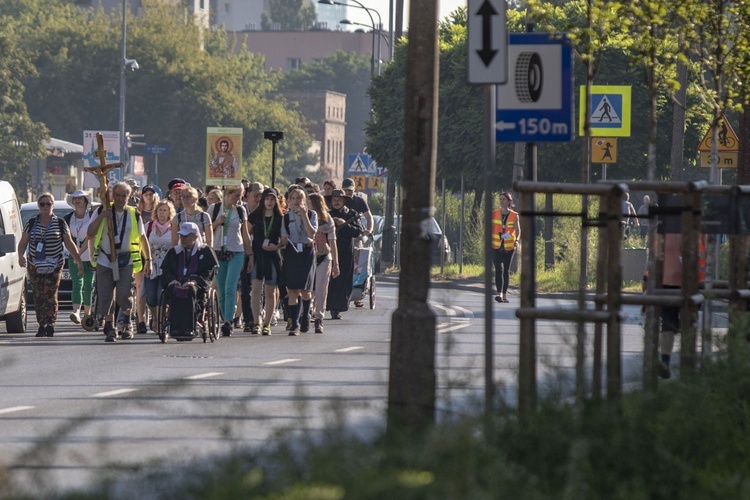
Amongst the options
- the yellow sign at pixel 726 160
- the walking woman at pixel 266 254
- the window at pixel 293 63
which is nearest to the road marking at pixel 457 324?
the walking woman at pixel 266 254

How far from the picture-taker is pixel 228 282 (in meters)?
20.6

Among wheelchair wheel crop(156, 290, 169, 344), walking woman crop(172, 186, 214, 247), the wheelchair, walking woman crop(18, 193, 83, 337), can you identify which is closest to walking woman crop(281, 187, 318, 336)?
walking woman crop(172, 186, 214, 247)

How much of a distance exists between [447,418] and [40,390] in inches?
293

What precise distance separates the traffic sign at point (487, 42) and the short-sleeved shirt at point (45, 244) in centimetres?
1098

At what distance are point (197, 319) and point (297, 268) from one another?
5.73 ft

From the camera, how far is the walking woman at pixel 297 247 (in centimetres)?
2058

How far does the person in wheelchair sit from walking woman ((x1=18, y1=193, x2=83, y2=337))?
1.57 m

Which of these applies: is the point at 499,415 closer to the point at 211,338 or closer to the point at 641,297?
the point at 641,297

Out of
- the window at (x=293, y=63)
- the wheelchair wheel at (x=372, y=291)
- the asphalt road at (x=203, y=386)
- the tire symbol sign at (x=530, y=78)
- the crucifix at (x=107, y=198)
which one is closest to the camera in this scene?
the asphalt road at (x=203, y=386)

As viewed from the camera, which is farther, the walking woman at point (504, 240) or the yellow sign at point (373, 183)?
the yellow sign at point (373, 183)

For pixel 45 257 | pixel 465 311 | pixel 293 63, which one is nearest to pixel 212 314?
pixel 45 257

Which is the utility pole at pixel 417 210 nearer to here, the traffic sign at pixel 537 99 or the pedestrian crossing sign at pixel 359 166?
the traffic sign at pixel 537 99

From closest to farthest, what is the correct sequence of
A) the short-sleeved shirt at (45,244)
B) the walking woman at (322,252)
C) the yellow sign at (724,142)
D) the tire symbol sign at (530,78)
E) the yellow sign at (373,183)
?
the tire symbol sign at (530,78) → the short-sleeved shirt at (45,244) → the walking woman at (322,252) → the yellow sign at (724,142) → the yellow sign at (373,183)

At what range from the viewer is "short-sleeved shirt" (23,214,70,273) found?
20203 mm
